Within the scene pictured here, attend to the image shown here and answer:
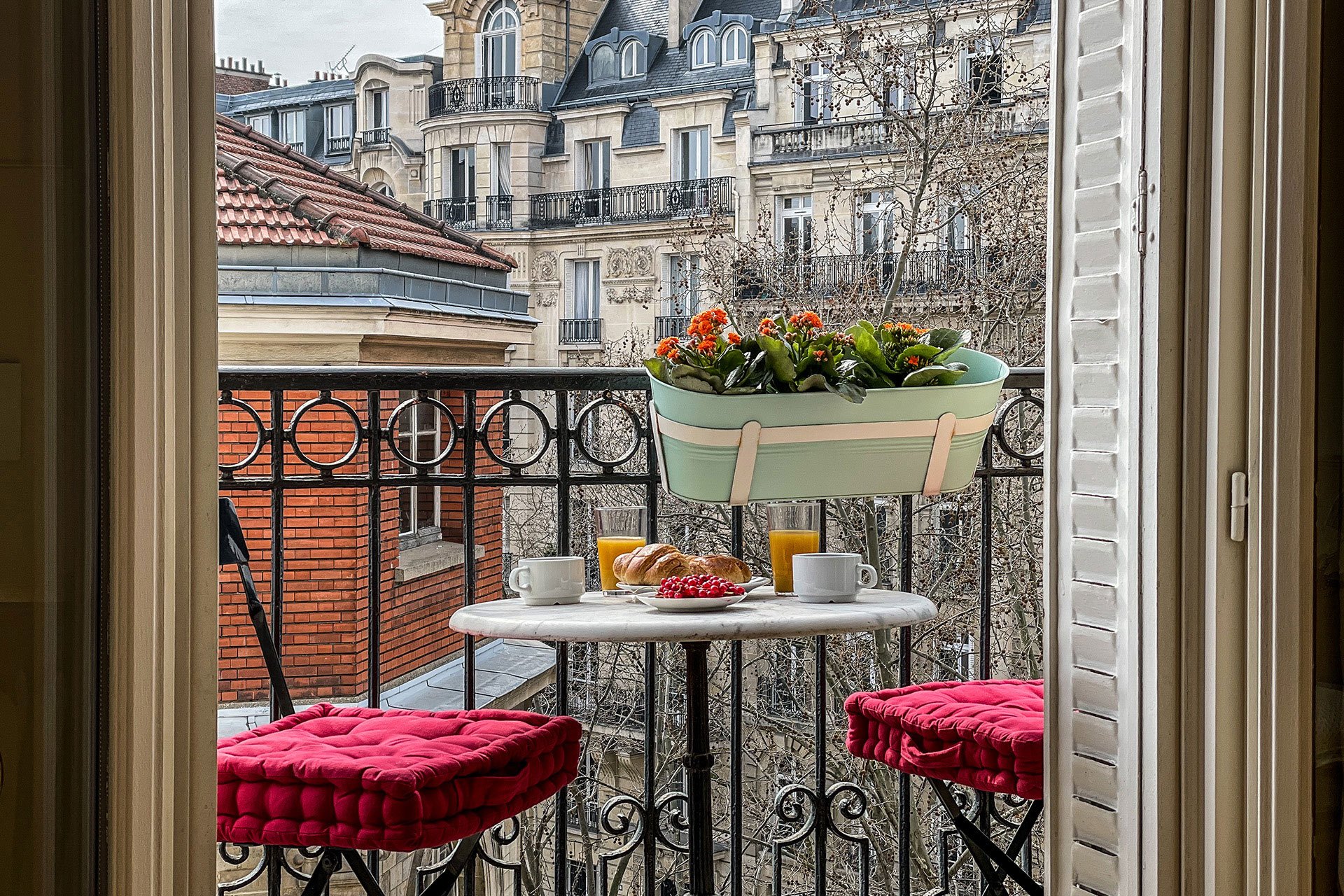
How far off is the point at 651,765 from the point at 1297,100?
5.55ft

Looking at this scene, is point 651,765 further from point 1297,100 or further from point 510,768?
point 1297,100

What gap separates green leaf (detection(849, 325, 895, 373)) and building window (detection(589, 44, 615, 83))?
1789cm

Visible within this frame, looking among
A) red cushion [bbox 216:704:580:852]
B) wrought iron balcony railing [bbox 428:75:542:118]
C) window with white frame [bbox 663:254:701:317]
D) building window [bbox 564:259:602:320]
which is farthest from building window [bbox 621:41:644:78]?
red cushion [bbox 216:704:580:852]

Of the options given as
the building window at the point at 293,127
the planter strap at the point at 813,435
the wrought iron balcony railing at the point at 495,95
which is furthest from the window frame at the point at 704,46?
the planter strap at the point at 813,435

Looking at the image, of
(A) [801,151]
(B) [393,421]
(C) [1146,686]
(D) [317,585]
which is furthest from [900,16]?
(C) [1146,686]

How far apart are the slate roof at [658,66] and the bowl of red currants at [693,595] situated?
15.3 meters

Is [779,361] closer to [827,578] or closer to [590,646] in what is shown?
[827,578]

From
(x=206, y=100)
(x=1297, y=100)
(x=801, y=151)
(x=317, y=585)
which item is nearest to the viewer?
(x=206, y=100)

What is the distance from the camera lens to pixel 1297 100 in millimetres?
1261

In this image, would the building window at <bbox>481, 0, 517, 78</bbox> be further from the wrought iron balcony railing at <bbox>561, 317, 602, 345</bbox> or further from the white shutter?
the white shutter

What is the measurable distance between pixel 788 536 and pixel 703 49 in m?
17.2

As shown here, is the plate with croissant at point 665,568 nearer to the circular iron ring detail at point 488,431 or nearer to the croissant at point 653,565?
the croissant at point 653,565

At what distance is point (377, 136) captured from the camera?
20.2 meters

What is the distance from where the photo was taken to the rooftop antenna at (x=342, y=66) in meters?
21.0
